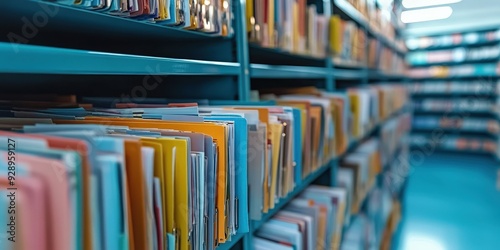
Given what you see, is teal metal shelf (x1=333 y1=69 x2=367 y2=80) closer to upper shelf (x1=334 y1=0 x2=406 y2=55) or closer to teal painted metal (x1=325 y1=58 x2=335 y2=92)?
teal painted metal (x1=325 y1=58 x2=335 y2=92)

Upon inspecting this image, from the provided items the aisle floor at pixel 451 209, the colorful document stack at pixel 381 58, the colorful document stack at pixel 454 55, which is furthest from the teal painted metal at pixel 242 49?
the colorful document stack at pixel 454 55

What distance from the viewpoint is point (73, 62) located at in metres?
0.54

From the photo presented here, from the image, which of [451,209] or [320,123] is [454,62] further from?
[320,123]

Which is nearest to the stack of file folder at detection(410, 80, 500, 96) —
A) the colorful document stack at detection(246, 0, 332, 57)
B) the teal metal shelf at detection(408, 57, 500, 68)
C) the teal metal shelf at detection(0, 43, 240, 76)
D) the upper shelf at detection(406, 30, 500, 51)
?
the teal metal shelf at detection(408, 57, 500, 68)

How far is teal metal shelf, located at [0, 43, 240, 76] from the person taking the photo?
1.50 feet

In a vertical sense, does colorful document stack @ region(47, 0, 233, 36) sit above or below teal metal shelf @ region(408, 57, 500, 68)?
below

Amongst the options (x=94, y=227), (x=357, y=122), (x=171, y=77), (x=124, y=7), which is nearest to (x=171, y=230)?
(x=94, y=227)

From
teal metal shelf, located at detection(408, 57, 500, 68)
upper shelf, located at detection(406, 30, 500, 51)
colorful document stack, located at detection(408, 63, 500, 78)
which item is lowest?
colorful document stack, located at detection(408, 63, 500, 78)

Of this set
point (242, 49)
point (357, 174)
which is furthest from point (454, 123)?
point (242, 49)

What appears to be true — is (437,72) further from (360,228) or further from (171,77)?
(171,77)

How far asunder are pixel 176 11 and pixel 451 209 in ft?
13.9

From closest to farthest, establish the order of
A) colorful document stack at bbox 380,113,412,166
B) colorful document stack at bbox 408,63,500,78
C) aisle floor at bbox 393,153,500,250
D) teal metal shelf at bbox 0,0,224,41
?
1. teal metal shelf at bbox 0,0,224,41
2. colorful document stack at bbox 380,113,412,166
3. aisle floor at bbox 393,153,500,250
4. colorful document stack at bbox 408,63,500,78

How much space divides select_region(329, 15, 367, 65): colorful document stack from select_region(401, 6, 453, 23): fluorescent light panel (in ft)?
9.45

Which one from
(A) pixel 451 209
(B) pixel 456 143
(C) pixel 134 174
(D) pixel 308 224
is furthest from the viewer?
(B) pixel 456 143
